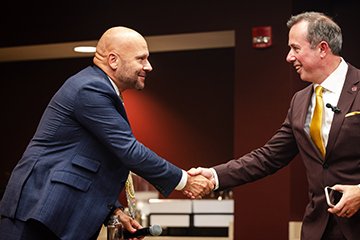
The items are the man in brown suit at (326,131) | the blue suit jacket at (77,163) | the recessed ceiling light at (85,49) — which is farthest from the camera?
the recessed ceiling light at (85,49)

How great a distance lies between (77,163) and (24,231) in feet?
1.06

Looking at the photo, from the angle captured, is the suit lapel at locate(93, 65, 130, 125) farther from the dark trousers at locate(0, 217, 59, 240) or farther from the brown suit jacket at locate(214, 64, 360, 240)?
the brown suit jacket at locate(214, 64, 360, 240)

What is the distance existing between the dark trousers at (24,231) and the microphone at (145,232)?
0.46 ft

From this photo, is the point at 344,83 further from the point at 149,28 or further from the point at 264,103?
the point at 149,28

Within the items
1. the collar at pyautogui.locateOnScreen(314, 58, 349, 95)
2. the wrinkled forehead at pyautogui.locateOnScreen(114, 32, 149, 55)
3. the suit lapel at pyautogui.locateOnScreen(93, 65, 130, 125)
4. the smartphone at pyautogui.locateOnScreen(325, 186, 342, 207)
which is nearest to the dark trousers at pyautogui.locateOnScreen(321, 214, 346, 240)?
the smartphone at pyautogui.locateOnScreen(325, 186, 342, 207)

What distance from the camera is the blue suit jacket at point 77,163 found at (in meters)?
2.51

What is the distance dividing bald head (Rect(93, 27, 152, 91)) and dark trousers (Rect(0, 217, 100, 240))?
68cm

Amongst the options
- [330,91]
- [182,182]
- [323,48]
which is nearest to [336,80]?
[330,91]

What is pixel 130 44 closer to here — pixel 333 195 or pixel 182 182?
pixel 182 182

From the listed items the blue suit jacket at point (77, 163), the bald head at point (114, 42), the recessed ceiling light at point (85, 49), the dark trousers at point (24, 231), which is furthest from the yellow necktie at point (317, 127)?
the recessed ceiling light at point (85, 49)

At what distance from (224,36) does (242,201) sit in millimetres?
1403

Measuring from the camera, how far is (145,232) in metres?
2.44

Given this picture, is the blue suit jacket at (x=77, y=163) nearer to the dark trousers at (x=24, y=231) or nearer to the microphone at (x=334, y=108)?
the dark trousers at (x=24, y=231)

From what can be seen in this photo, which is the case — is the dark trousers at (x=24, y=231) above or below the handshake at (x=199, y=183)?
below
